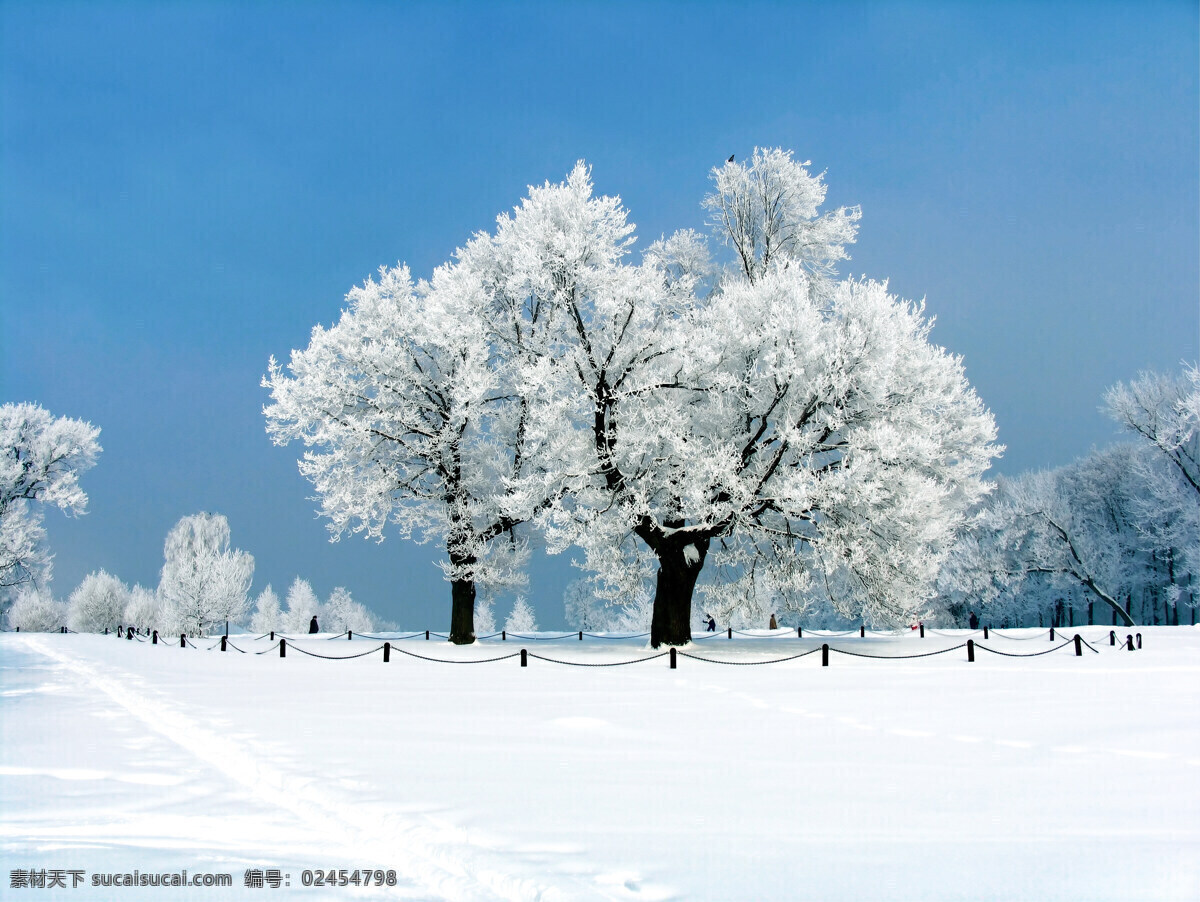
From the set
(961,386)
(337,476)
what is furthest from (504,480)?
(961,386)

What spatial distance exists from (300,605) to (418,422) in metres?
72.8

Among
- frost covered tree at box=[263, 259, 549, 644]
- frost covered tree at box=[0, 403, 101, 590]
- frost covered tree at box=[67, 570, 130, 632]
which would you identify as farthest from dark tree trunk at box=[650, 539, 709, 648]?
frost covered tree at box=[67, 570, 130, 632]

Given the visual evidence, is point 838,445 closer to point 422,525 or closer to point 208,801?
point 422,525

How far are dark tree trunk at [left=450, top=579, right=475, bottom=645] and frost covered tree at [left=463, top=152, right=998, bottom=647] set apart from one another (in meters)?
5.40

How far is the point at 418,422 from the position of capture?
29.1m

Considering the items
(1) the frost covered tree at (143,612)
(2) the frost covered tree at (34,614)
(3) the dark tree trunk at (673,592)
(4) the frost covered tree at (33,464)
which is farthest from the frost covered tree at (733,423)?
(2) the frost covered tree at (34,614)

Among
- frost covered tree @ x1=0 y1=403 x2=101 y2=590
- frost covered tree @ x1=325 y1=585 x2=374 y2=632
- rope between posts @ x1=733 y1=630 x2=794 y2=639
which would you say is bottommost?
frost covered tree @ x1=325 y1=585 x2=374 y2=632

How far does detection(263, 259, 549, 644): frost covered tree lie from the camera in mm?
28469

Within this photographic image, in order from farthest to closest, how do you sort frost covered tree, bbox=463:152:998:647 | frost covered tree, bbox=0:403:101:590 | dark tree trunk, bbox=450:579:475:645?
1. frost covered tree, bbox=0:403:101:590
2. dark tree trunk, bbox=450:579:475:645
3. frost covered tree, bbox=463:152:998:647

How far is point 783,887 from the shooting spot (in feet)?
17.4

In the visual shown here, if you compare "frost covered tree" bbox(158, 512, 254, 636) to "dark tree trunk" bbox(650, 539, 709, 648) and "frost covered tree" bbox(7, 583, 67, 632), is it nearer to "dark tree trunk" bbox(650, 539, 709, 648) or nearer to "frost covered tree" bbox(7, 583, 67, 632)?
"frost covered tree" bbox(7, 583, 67, 632)

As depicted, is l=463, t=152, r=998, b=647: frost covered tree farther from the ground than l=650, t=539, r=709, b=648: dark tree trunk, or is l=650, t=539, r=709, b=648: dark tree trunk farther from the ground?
l=463, t=152, r=998, b=647: frost covered tree

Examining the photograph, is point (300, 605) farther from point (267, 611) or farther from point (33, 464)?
point (33, 464)

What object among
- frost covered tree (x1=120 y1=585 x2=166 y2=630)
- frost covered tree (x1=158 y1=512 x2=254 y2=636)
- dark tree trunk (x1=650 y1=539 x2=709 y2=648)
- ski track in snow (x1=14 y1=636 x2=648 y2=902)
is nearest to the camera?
ski track in snow (x1=14 y1=636 x2=648 y2=902)
